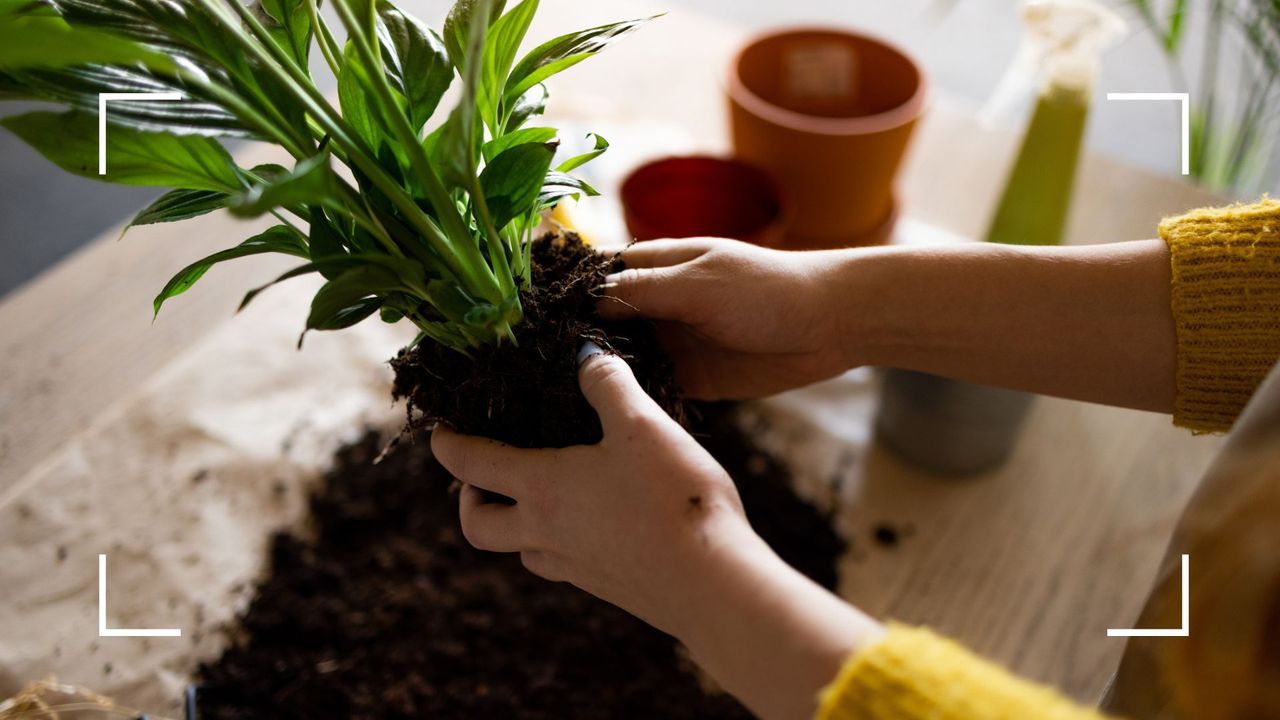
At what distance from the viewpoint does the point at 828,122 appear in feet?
3.38

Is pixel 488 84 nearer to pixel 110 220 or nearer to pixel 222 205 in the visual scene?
pixel 222 205

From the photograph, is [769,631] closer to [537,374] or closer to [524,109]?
[537,374]

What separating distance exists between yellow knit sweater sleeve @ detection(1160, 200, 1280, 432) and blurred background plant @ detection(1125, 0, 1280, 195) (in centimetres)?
35

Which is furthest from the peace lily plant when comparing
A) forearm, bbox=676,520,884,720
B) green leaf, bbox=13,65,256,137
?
forearm, bbox=676,520,884,720

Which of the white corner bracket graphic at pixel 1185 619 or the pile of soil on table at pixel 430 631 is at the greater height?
the white corner bracket graphic at pixel 1185 619

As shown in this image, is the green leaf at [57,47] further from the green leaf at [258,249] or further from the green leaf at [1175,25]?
the green leaf at [1175,25]

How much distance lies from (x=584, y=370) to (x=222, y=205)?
0.81 feet

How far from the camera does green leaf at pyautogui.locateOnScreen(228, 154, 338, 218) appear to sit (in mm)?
402

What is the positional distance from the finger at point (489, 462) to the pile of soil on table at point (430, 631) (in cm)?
11

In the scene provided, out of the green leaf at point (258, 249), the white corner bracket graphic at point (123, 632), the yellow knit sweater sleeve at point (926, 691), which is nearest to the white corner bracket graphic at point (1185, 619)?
the yellow knit sweater sleeve at point (926, 691)

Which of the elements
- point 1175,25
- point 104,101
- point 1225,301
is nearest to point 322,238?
point 104,101

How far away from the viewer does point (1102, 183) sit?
4.19 ft

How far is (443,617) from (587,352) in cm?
35

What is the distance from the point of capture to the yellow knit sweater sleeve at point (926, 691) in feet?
1.44
